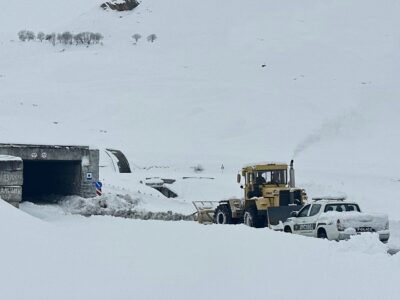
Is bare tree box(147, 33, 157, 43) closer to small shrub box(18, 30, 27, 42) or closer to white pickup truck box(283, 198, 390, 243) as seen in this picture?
small shrub box(18, 30, 27, 42)

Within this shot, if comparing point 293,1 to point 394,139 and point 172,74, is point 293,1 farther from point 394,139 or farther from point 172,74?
point 394,139

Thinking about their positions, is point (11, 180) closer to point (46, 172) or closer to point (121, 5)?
point (46, 172)

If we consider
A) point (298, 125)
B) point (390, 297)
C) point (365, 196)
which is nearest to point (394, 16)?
point (298, 125)

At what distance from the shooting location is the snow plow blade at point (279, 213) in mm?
22256

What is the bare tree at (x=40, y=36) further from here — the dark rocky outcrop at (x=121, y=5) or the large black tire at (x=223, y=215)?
the large black tire at (x=223, y=215)

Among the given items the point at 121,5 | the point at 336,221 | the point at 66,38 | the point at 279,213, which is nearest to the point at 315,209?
the point at 336,221

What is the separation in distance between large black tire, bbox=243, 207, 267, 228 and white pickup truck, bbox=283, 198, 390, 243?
3.67 metres

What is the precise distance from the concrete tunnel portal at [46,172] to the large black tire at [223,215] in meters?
5.04

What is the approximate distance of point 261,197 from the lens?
2416 cm

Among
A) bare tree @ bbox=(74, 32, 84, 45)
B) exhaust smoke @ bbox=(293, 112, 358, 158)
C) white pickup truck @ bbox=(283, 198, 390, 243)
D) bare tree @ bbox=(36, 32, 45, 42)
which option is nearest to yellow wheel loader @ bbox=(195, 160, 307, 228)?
white pickup truck @ bbox=(283, 198, 390, 243)

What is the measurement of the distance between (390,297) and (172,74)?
228ft

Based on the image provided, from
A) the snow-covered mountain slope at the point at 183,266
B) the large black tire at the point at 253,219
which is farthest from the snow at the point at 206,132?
the large black tire at the point at 253,219

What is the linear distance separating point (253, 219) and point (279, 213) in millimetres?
1719

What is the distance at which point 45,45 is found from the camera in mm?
103688
